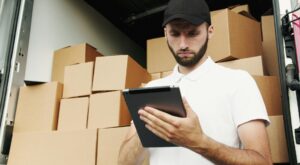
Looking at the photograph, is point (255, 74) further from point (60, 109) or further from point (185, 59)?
point (60, 109)

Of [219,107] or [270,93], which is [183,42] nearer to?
[219,107]

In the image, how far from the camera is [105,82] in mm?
1570

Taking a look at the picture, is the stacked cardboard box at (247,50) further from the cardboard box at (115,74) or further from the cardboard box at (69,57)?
the cardboard box at (69,57)

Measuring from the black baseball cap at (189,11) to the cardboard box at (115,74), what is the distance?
522 millimetres

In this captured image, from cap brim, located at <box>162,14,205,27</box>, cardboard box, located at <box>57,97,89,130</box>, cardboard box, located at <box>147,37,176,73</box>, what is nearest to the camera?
cap brim, located at <box>162,14,205,27</box>

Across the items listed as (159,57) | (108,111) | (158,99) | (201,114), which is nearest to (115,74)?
(108,111)

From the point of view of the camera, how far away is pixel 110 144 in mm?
1397

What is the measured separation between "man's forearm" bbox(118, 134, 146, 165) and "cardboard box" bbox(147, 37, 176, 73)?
2.48ft

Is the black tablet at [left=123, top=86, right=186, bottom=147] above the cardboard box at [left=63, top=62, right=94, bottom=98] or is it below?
below

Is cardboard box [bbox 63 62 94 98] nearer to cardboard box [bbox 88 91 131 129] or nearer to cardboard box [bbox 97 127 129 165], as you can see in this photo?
cardboard box [bbox 88 91 131 129]

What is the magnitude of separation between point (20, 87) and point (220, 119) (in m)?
1.08

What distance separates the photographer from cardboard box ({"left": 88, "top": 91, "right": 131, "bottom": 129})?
4.76 feet

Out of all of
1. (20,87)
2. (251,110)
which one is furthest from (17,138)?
(251,110)

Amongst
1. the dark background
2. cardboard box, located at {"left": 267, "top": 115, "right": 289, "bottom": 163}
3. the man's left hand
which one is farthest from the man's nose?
the dark background
